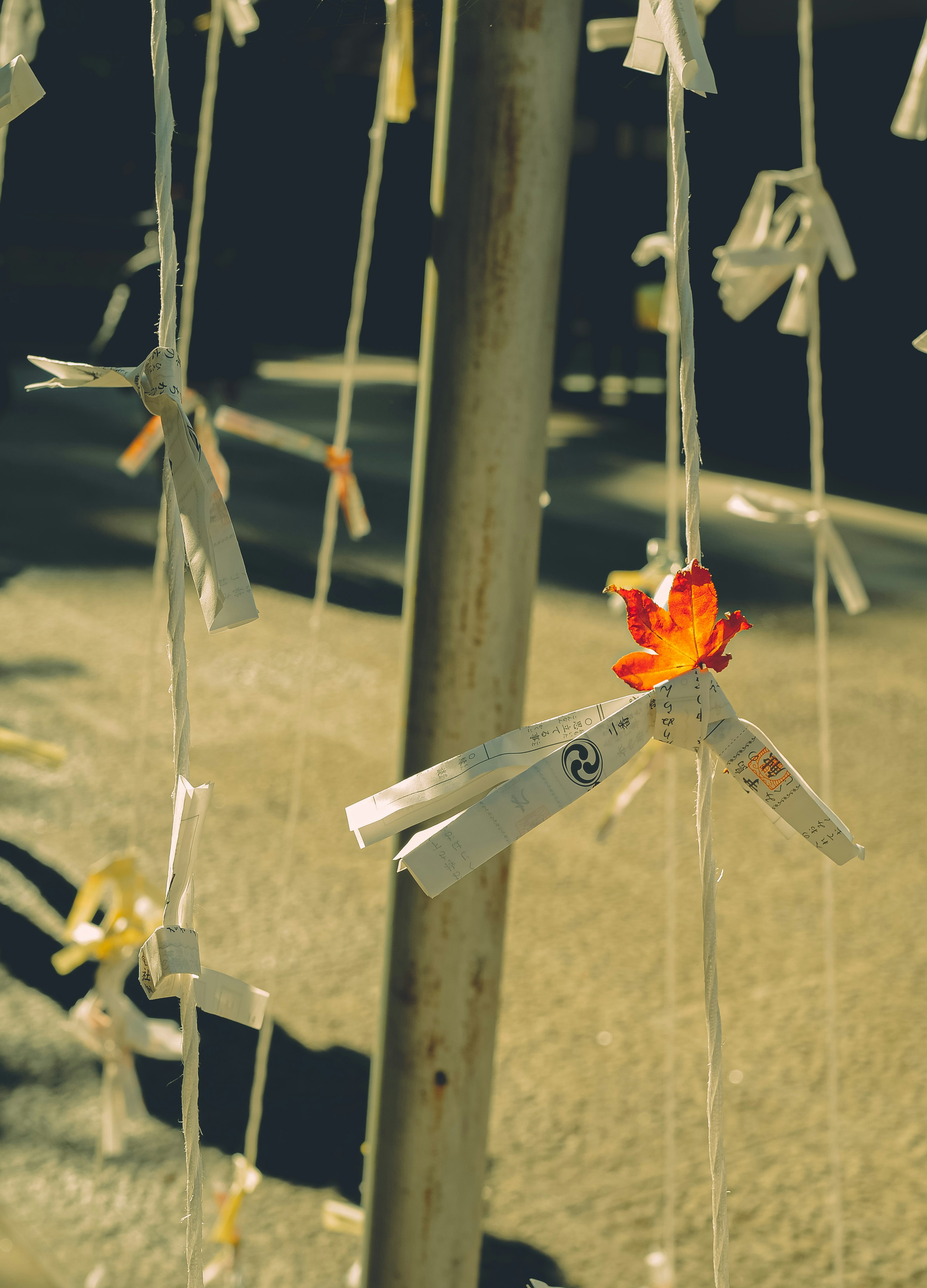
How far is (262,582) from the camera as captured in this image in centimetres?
380

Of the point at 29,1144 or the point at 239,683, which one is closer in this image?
the point at 29,1144

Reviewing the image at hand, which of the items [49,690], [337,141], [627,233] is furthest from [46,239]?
[49,690]

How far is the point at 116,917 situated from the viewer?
1054 millimetres

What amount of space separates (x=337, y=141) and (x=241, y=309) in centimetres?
413

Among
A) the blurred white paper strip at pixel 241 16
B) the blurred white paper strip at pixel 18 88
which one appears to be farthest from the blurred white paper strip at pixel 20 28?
the blurred white paper strip at pixel 18 88

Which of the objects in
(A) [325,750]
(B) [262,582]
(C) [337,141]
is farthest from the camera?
(C) [337,141]

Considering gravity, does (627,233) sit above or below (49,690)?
above

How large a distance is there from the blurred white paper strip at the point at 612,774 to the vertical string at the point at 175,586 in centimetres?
8

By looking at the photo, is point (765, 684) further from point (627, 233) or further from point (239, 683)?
point (627, 233)

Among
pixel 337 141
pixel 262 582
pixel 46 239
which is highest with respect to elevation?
pixel 337 141

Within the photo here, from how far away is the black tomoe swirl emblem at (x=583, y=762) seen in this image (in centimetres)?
36

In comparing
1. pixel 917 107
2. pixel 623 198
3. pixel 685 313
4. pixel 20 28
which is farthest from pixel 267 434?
pixel 623 198

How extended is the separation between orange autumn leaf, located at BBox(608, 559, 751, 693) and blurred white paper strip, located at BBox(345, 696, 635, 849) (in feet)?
0.09

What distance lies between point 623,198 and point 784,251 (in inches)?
255
